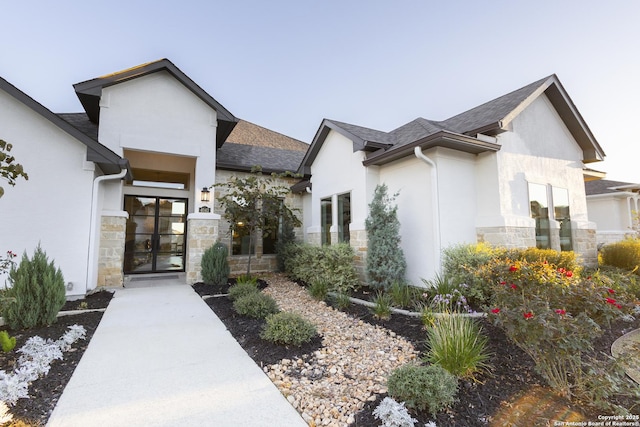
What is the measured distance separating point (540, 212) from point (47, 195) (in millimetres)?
12409

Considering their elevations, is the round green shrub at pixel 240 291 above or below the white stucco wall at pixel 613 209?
below

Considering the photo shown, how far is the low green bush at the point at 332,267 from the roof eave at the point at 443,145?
258cm

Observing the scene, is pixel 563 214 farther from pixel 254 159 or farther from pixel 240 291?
pixel 254 159

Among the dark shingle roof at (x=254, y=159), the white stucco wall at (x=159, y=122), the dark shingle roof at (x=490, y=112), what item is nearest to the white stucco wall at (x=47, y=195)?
the white stucco wall at (x=159, y=122)

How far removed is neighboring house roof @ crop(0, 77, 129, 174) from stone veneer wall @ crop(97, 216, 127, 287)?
155cm

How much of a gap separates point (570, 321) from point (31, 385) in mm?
5431

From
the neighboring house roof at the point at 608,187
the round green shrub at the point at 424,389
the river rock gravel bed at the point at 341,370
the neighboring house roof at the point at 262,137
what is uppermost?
the neighboring house roof at the point at 262,137

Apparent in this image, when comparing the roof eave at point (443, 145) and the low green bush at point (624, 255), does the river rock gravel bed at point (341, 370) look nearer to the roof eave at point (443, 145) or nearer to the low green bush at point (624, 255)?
the roof eave at point (443, 145)

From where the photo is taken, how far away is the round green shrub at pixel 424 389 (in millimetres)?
2377

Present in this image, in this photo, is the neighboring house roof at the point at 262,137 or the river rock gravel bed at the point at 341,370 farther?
the neighboring house roof at the point at 262,137

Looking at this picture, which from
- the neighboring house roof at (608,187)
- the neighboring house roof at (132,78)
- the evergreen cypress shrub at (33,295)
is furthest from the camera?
the neighboring house roof at (608,187)

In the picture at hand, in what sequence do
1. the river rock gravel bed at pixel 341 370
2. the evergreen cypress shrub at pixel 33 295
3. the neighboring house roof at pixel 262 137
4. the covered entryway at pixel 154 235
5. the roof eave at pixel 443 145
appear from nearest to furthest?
the river rock gravel bed at pixel 341 370 → the evergreen cypress shrub at pixel 33 295 → the roof eave at pixel 443 145 → the covered entryway at pixel 154 235 → the neighboring house roof at pixel 262 137

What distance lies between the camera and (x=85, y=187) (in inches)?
265

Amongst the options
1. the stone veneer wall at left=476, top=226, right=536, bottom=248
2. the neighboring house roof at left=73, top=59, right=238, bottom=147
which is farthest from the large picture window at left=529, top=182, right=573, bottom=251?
the neighboring house roof at left=73, top=59, right=238, bottom=147
